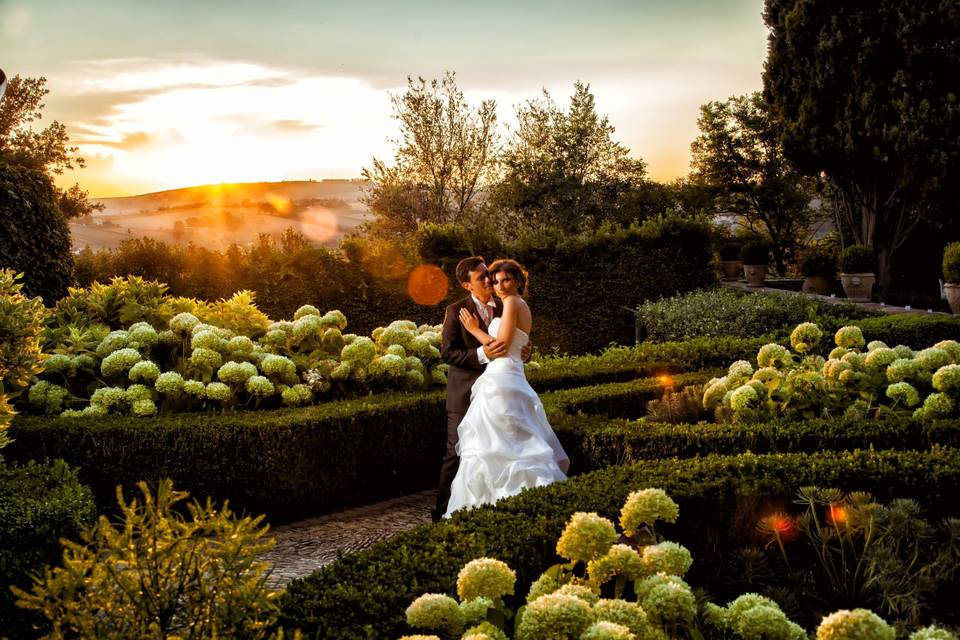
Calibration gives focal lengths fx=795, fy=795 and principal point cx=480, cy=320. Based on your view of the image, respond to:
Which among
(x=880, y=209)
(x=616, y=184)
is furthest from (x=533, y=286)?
(x=616, y=184)

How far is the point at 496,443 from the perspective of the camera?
5723 millimetres

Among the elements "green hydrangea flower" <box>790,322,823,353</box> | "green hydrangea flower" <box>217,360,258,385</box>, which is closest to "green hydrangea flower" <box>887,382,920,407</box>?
"green hydrangea flower" <box>790,322,823,353</box>

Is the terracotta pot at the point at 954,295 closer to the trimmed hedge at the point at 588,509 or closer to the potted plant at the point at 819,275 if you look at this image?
the potted plant at the point at 819,275

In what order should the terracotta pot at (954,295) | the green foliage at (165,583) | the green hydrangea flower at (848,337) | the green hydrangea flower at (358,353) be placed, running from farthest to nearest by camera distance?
the terracotta pot at (954,295)
the green hydrangea flower at (358,353)
the green hydrangea flower at (848,337)
the green foliage at (165,583)

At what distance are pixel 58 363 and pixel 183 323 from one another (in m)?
1.14

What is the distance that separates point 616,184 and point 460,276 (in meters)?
30.8

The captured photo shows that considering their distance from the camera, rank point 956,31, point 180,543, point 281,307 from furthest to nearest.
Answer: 1. point 956,31
2. point 281,307
3. point 180,543

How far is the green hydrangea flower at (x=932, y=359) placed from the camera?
19.0ft

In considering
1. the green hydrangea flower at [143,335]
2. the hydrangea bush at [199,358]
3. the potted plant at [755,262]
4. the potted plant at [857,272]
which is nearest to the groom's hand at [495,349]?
the hydrangea bush at [199,358]

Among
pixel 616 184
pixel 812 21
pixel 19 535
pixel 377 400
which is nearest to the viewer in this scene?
pixel 19 535

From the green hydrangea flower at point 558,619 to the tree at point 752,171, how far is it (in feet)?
119

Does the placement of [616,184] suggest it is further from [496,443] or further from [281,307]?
[496,443]

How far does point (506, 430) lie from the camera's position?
573 cm

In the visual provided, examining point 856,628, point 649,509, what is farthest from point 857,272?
point 856,628
